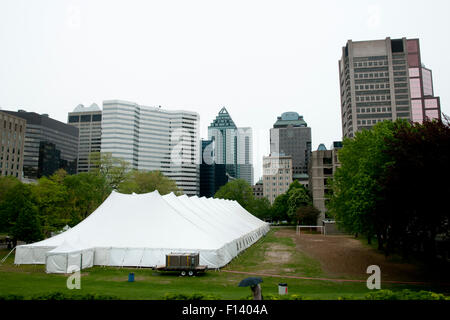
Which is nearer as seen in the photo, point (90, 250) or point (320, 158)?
point (90, 250)

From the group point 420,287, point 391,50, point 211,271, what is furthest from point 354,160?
point 391,50

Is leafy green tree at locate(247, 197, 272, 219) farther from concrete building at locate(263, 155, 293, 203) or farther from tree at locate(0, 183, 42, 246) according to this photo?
tree at locate(0, 183, 42, 246)

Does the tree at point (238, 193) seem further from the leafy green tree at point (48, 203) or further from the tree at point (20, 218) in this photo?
the tree at point (20, 218)

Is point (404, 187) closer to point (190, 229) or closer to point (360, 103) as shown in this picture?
point (190, 229)

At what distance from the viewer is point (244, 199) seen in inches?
3494

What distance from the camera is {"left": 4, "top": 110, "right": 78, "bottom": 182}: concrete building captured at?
5940 inches

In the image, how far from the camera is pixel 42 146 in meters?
154

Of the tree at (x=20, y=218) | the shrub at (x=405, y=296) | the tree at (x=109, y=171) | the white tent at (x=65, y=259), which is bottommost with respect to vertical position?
the white tent at (x=65, y=259)

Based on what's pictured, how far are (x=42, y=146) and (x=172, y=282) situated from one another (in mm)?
159691

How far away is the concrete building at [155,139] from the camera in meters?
153

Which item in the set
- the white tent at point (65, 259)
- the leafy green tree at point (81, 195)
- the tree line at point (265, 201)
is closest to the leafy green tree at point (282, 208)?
the tree line at point (265, 201)

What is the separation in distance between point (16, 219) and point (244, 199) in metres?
64.0

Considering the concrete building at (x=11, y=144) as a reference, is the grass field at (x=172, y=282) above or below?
below

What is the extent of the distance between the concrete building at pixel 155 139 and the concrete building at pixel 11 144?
53.9 meters
